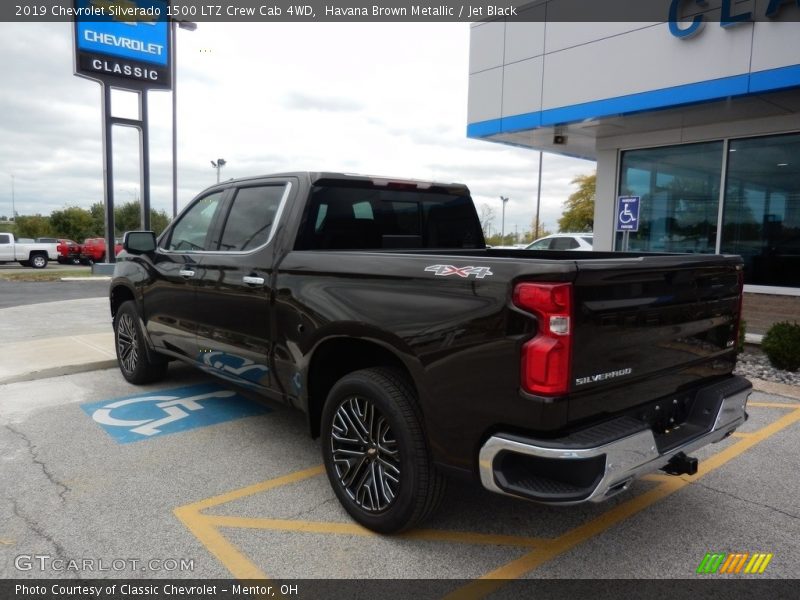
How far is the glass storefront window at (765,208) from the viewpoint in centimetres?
880

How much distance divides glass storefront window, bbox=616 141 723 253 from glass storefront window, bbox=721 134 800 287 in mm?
252

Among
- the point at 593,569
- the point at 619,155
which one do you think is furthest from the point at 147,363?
the point at 619,155

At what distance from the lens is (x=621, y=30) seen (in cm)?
912

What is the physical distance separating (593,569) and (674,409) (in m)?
0.88

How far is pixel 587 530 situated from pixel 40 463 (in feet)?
11.5

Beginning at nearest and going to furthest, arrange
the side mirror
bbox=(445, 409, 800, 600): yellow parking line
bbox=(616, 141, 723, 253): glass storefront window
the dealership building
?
bbox=(445, 409, 800, 600): yellow parking line, the side mirror, the dealership building, bbox=(616, 141, 723, 253): glass storefront window

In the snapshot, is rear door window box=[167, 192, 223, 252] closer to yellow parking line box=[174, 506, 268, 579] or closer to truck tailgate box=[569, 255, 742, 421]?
yellow parking line box=[174, 506, 268, 579]

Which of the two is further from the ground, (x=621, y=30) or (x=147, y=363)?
(x=621, y=30)

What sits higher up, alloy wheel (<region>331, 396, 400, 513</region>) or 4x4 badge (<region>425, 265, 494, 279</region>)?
4x4 badge (<region>425, 265, 494, 279</region>)

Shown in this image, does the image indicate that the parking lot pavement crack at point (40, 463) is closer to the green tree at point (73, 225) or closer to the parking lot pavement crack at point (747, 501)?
the parking lot pavement crack at point (747, 501)

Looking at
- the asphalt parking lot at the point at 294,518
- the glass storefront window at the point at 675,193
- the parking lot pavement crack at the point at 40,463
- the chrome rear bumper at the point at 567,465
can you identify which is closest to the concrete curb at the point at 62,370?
the asphalt parking lot at the point at 294,518

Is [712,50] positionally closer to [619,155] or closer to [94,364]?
[619,155]

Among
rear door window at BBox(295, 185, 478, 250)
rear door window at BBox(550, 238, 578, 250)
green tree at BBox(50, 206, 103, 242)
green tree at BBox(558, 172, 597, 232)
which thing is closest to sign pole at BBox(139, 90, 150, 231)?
rear door window at BBox(550, 238, 578, 250)

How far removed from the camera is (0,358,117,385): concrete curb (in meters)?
6.03
